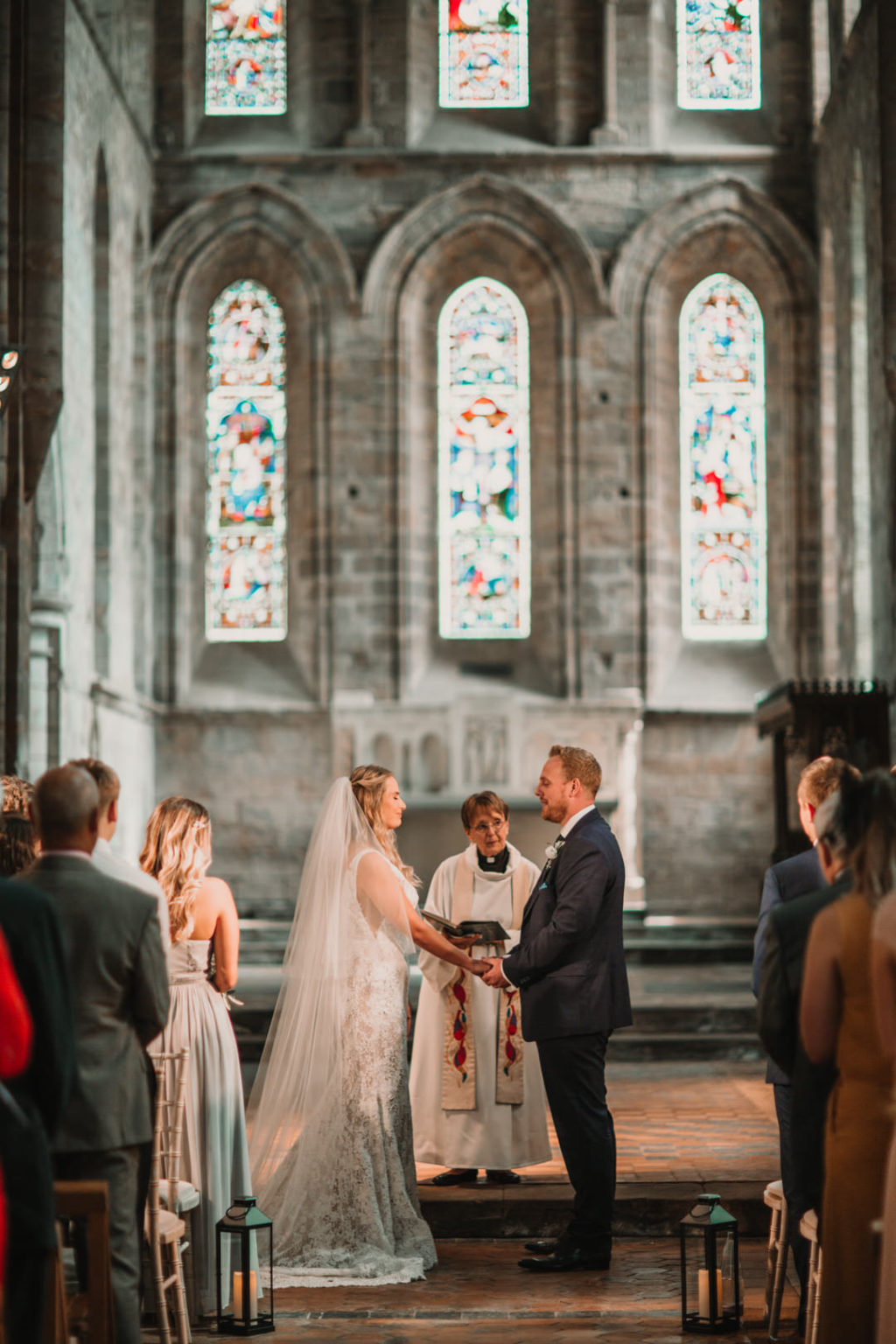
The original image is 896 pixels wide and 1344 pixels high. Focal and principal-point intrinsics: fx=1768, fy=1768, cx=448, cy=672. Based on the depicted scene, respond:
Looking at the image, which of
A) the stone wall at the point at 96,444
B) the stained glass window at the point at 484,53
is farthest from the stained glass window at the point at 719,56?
the stone wall at the point at 96,444


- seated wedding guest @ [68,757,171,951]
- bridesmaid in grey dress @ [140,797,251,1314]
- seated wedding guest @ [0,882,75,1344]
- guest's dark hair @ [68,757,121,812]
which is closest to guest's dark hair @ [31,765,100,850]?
seated wedding guest @ [68,757,171,951]

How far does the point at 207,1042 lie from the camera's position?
5133mm

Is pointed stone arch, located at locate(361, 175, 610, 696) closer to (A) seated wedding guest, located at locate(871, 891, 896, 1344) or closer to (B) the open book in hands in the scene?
(B) the open book in hands

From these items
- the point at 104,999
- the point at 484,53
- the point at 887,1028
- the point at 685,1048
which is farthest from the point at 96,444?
the point at 887,1028

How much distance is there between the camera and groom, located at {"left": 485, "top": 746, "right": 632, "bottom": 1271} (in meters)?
5.59

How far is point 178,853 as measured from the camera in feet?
16.2

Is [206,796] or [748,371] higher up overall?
[748,371]

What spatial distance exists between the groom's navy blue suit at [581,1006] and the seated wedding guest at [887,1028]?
2.36m

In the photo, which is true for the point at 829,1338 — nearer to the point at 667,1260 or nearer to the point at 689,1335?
the point at 689,1335

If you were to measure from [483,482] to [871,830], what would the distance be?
529 inches

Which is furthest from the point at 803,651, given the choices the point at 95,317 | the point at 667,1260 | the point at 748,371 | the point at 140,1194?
the point at 140,1194

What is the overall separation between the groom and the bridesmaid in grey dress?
102cm

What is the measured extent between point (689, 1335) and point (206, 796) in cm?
1154

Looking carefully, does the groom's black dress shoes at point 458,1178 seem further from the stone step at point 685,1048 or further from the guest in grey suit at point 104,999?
the stone step at point 685,1048
